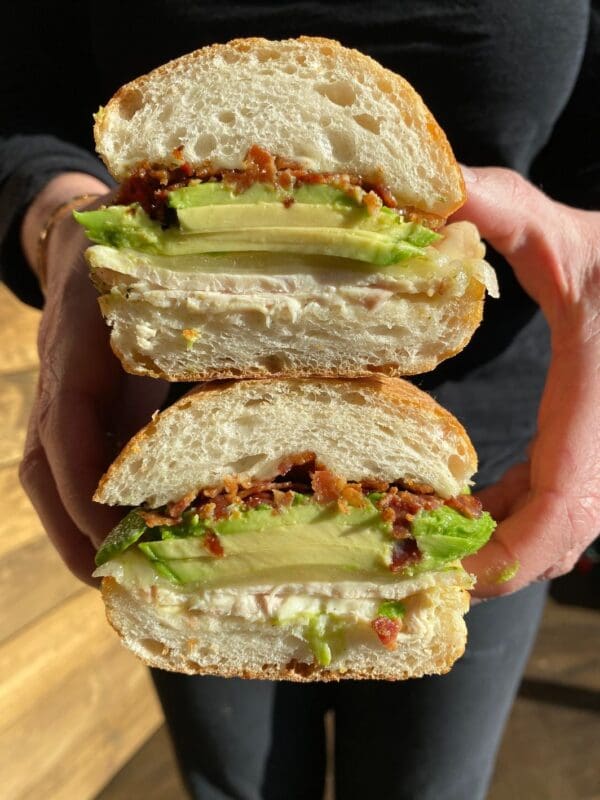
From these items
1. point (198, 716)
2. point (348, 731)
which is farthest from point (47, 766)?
point (348, 731)

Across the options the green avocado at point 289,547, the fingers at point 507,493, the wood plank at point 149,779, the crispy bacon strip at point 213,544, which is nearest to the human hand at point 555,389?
the fingers at point 507,493

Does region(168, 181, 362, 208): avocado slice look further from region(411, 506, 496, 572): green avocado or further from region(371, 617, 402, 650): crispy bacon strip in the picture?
region(371, 617, 402, 650): crispy bacon strip

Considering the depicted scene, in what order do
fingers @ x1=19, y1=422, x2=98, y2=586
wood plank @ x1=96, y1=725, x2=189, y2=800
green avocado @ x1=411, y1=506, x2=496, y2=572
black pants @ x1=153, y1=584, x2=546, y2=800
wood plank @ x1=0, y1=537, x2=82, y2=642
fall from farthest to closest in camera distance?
wood plank @ x1=96, y1=725, x2=189, y2=800 → wood plank @ x1=0, y1=537, x2=82, y2=642 → black pants @ x1=153, y1=584, x2=546, y2=800 → fingers @ x1=19, y1=422, x2=98, y2=586 → green avocado @ x1=411, y1=506, x2=496, y2=572

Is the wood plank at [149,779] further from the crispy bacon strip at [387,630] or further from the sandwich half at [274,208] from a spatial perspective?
the sandwich half at [274,208]

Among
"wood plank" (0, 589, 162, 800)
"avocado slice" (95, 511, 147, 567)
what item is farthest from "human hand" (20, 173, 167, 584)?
"wood plank" (0, 589, 162, 800)

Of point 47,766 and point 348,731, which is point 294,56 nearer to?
point 348,731

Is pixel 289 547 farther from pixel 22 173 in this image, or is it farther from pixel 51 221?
pixel 22 173

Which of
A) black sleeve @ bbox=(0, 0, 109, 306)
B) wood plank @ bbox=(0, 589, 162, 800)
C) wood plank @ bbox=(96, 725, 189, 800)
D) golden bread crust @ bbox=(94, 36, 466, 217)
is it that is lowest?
wood plank @ bbox=(96, 725, 189, 800)
